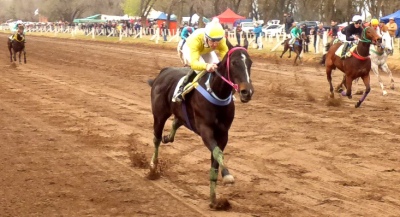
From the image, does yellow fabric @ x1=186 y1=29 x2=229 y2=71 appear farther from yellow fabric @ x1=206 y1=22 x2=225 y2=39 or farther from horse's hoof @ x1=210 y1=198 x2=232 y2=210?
horse's hoof @ x1=210 y1=198 x2=232 y2=210

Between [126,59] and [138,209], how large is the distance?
81.9ft

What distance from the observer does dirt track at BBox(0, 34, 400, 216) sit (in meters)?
7.16

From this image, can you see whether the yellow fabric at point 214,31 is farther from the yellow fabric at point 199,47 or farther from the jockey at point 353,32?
the jockey at point 353,32

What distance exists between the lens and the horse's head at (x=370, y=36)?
1469cm

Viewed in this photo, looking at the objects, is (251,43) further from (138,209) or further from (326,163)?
(138,209)

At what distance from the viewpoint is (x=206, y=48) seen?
7.93m

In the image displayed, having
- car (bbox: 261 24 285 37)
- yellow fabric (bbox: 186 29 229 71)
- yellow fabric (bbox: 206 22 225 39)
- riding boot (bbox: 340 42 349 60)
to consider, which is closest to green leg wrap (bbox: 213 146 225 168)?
yellow fabric (bbox: 186 29 229 71)

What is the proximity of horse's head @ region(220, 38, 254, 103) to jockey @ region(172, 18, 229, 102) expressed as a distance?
259 millimetres

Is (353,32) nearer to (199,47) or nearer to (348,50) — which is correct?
(348,50)

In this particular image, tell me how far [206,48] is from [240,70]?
4.78ft

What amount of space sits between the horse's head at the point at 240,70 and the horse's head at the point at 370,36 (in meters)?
8.64

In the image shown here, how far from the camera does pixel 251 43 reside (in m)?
39.7

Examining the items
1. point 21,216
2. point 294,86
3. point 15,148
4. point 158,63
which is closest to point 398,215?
point 21,216

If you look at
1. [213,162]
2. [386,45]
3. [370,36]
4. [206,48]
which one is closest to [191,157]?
[206,48]
